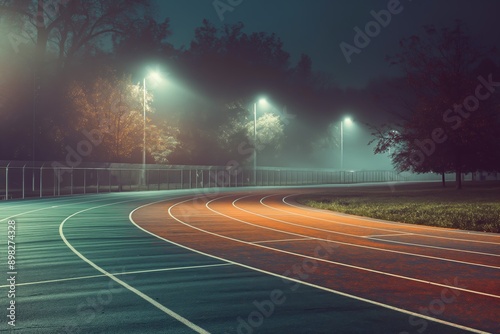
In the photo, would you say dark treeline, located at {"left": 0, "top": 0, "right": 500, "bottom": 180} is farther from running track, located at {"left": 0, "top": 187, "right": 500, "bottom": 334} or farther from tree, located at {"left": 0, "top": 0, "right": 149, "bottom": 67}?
running track, located at {"left": 0, "top": 187, "right": 500, "bottom": 334}

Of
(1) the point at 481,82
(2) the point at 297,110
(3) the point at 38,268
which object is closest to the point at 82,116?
(1) the point at 481,82

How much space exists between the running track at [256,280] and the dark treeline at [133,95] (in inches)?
1017

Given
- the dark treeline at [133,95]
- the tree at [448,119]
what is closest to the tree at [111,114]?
the dark treeline at [133,95]

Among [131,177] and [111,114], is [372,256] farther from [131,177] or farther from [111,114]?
[131,177]

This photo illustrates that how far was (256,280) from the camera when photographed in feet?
29.5

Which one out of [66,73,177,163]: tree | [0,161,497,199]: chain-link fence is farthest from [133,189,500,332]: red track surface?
[66,73,177,163]: tree

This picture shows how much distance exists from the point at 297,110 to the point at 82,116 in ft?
139

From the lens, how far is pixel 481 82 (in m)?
38.0

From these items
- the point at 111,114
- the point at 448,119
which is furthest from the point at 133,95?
the point at 448,119

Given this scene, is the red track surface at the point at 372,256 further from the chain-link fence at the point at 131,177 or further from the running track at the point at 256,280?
the chain-link fence at the point at 131,177

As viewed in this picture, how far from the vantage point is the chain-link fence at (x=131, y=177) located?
1352 inches

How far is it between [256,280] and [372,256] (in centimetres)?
364

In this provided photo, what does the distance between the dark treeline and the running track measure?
1017 inches

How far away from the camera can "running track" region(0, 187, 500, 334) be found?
6504mm
